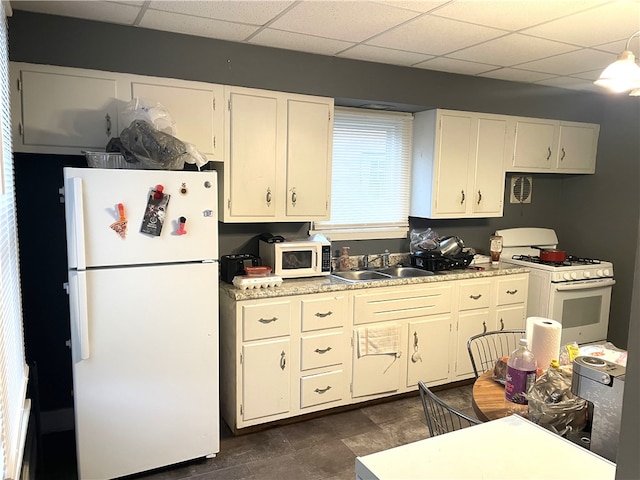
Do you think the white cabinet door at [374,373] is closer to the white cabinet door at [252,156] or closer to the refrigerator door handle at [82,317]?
the white cabinet door at [252,156]

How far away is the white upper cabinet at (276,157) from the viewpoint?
10.1 ft

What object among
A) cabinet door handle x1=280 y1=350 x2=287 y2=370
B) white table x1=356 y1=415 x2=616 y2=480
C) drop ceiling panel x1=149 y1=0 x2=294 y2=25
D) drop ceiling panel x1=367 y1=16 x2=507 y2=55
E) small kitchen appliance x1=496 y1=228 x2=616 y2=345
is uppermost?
drop ceiling panel x1=367 y1=16 x2=507 y2=55

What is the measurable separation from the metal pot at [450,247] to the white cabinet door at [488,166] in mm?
345

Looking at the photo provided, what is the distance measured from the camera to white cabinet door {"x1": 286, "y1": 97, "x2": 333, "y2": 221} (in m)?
3.28

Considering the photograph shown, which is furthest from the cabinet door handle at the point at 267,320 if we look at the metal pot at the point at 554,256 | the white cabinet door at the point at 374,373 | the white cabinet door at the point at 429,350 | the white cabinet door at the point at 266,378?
the metal pot at the point at 554,256

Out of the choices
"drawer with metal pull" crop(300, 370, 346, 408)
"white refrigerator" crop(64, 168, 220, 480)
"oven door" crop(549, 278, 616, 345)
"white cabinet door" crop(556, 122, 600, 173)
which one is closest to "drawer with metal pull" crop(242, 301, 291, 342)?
"white refrigerator" crop(64, 168, 220, 480)

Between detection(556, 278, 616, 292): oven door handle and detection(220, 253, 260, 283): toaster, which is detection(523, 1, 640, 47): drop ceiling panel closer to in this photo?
detection(556, 278, 616, 292): oven door handle

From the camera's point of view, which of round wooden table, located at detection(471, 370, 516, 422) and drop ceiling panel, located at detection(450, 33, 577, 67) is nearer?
round wooden table, located at detection(471, 370, 516, 422)

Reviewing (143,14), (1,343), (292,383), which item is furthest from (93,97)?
(292,383)

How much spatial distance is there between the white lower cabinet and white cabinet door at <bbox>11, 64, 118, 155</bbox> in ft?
4.09

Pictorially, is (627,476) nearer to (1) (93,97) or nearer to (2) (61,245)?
(1) (93,97)

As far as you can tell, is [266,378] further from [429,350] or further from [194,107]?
[194,107]

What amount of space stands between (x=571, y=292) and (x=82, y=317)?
12.3 ft

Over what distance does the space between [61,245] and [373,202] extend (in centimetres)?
237
